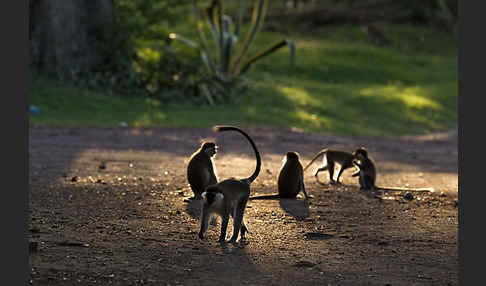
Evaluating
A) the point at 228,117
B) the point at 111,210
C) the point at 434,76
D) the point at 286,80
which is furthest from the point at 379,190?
the point at 434,76

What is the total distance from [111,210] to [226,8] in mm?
34522

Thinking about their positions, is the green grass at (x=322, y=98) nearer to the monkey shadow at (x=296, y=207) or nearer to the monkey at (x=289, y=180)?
the monkey at (x=289, y=180)

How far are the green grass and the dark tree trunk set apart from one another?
2.56 feet

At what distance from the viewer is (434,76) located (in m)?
29.3

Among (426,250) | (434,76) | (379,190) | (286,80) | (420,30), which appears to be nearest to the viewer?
(426,250)

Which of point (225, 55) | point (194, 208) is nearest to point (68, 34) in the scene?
point (225, 55)

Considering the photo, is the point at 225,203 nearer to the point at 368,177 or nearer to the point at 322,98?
the point at 368,177

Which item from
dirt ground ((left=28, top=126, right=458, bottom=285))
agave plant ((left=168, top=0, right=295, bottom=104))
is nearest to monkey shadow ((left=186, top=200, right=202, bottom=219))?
dirt ground ((left=28, top=126, right=458, bottom=285))

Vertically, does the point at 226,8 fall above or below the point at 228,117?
above

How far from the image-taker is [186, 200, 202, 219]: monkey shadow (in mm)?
7723

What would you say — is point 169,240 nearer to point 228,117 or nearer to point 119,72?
point 228,117

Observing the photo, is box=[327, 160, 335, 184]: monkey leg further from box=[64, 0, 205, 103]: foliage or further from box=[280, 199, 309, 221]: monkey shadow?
box=[64, 0, 205, 103]: foliage

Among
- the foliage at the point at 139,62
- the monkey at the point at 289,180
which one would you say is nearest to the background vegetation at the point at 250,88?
the foliage at the point at 139,62

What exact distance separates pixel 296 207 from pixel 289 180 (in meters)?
0.42
